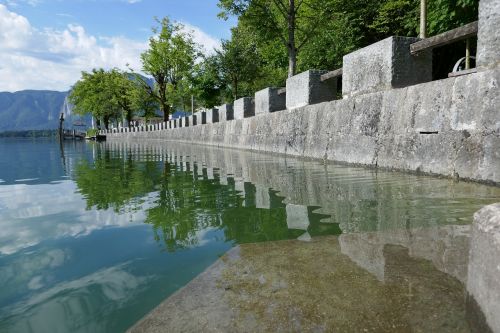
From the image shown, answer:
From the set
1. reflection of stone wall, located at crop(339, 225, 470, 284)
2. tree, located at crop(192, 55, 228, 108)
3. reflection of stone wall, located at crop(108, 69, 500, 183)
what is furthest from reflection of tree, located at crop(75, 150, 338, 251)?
tree, located at crop(192, 55, 228, 108)

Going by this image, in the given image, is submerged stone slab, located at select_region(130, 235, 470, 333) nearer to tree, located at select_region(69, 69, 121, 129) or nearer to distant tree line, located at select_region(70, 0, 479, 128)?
distant tree line, located at select_region(70, 0, 479, 128)

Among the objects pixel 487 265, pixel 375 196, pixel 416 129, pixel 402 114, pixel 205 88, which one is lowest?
pixel 375 196

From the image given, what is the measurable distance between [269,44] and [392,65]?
1824cm

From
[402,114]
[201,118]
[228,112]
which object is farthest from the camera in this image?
[201,118]

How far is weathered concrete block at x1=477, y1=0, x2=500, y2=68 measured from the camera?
3096 millimetres

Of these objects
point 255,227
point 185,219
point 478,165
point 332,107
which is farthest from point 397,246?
point 332,107

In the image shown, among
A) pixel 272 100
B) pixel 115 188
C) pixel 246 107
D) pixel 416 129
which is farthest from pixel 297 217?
pixel 246 107

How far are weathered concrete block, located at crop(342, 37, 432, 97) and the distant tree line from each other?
28.5ft

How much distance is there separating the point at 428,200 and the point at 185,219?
1775 mm

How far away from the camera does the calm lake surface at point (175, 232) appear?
1363 mm

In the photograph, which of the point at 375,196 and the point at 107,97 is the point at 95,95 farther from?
the point at 375,196

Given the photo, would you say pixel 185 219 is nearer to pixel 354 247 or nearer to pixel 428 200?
pixel 354 247

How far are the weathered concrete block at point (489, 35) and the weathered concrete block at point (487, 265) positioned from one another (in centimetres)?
280

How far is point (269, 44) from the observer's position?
2166 centimetres
